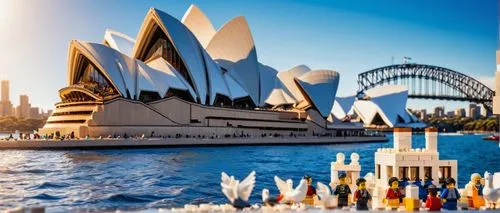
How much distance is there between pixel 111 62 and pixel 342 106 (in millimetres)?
66599

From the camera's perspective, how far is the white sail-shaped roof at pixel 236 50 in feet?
331

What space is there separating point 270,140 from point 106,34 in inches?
1214

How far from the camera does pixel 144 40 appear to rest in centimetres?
9056

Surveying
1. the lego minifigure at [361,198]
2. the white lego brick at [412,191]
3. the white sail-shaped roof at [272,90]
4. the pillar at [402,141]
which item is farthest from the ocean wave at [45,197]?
the white sail-shaped roof at [272,90]

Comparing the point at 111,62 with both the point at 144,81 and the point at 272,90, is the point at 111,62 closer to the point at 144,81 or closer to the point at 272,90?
the point at 144,81

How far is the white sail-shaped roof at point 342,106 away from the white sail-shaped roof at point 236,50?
31.7m

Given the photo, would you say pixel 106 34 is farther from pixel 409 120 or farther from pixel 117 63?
pixel 409 120

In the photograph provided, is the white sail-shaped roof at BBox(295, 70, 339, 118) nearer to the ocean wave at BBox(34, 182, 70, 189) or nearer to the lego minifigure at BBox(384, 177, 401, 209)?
the ocean wave at BBox(34, 182, 70, 189)

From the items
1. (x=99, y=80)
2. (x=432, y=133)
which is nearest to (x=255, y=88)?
(x=99, y=80)

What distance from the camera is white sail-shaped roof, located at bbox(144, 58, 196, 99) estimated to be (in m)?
86.6

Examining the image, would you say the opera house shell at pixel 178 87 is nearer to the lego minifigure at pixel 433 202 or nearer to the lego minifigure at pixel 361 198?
the lego minifigure at pixel 361 198

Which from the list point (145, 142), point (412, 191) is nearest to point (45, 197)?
point (412, 191)

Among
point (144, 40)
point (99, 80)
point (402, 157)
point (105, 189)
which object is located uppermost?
point (144, 40)

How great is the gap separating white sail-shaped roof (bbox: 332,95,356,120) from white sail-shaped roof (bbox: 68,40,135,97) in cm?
6006
